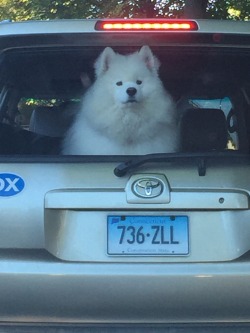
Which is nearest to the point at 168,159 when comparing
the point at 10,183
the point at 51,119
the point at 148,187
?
the point at 148,187

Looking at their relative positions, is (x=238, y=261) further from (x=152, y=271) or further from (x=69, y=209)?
(x=69, y=209)

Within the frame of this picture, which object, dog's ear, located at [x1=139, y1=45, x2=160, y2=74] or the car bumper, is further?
dog's ear, located at [x1=139, y1=45, x2=160, y2=74]

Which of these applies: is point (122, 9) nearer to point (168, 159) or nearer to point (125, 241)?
point (168, 159)

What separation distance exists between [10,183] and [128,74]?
1.28 metres

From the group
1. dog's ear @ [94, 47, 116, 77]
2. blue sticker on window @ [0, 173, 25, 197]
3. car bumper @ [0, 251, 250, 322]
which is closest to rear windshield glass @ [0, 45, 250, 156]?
dog's ear @ [94, 47, 116, 77]

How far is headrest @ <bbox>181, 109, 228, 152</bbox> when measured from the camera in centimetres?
454

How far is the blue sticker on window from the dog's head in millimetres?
1070

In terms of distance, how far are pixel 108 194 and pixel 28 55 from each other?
1011 millimetres

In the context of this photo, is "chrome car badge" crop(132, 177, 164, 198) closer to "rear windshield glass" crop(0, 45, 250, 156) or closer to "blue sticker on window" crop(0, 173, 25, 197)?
"blue sticker on window" crop(0, 173, 25, 197)

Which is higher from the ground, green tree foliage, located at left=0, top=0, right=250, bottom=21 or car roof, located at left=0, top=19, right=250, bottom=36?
green tree foliage, located at left=0, top=0, right=250, bottom=21

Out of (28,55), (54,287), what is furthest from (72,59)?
(54,287)

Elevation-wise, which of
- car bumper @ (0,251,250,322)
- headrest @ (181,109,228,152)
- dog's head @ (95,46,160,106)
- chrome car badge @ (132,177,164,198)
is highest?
dog's head @ (95,46,160,106)

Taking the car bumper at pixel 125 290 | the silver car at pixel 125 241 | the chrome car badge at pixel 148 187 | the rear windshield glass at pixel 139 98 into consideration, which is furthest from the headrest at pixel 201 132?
the car bumper at pixel 125 290

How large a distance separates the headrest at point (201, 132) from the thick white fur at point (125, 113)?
0.09 metres
